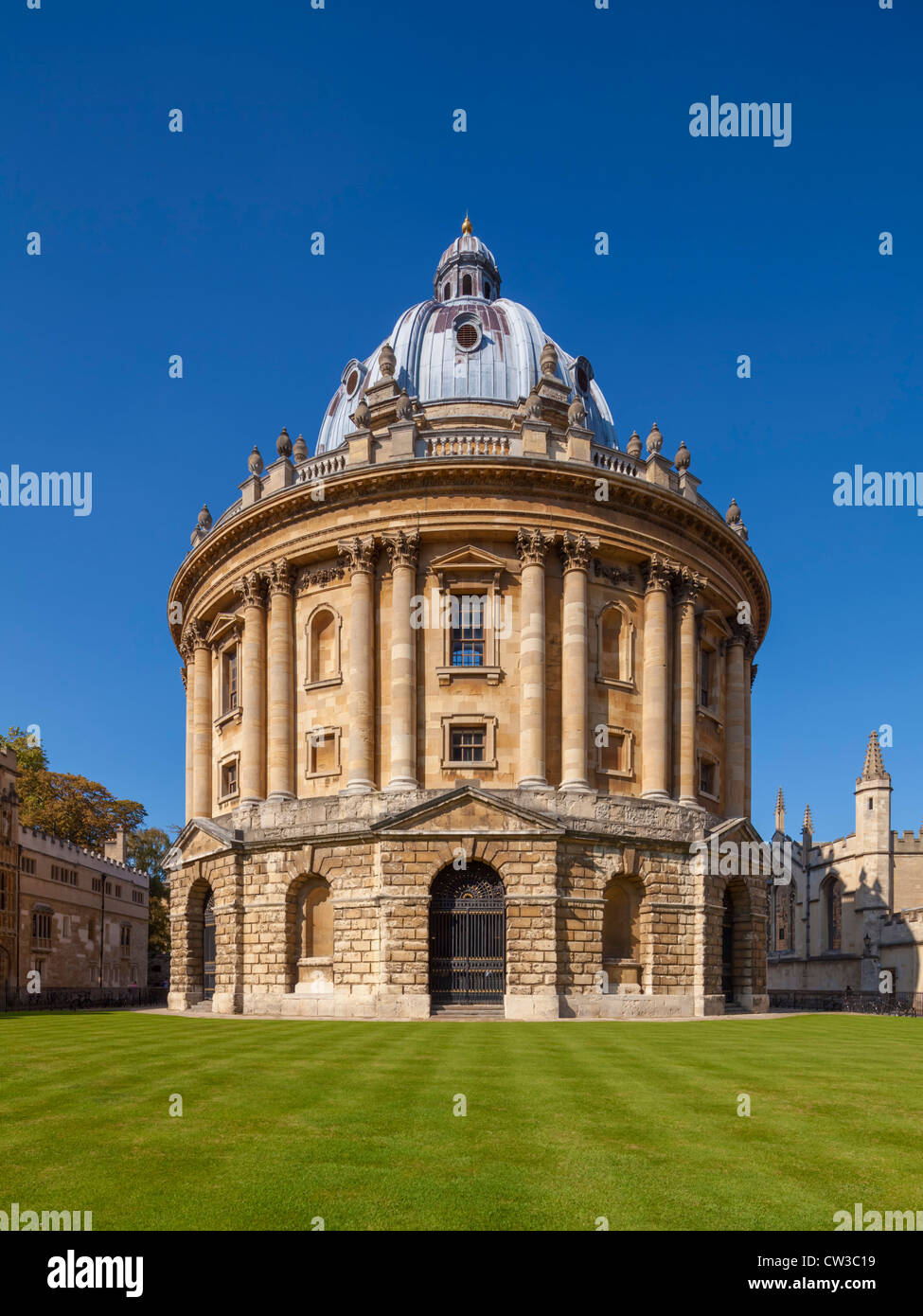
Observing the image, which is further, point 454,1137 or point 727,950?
point 727,950

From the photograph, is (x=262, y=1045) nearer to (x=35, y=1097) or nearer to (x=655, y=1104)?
(x=35, y=1097)

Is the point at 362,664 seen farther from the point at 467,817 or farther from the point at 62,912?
the point at 62,912

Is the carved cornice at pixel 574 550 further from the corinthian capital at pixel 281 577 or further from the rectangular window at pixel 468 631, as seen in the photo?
the corinthian capital at pixel 281 577

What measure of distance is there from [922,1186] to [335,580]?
35569 mm

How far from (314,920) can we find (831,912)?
55466 mm

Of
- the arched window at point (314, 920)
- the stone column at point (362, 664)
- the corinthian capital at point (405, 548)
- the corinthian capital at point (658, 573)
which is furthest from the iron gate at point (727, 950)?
the corinthian capital at point (405, 548)

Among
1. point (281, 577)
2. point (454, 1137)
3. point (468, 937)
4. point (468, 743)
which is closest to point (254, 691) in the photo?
point (281, 577)

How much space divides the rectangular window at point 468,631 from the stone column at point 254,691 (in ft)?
29.7

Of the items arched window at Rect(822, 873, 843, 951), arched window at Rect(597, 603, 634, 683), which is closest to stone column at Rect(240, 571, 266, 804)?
arched window at Rect(597, 603, 634, 683)

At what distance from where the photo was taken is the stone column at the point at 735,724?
49188 millimetres

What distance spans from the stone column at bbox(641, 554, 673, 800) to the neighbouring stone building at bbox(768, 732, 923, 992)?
34447 mm

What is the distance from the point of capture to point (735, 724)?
49.8 metres

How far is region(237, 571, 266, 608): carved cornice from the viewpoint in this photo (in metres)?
44.7

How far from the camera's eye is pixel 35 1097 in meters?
14.6
